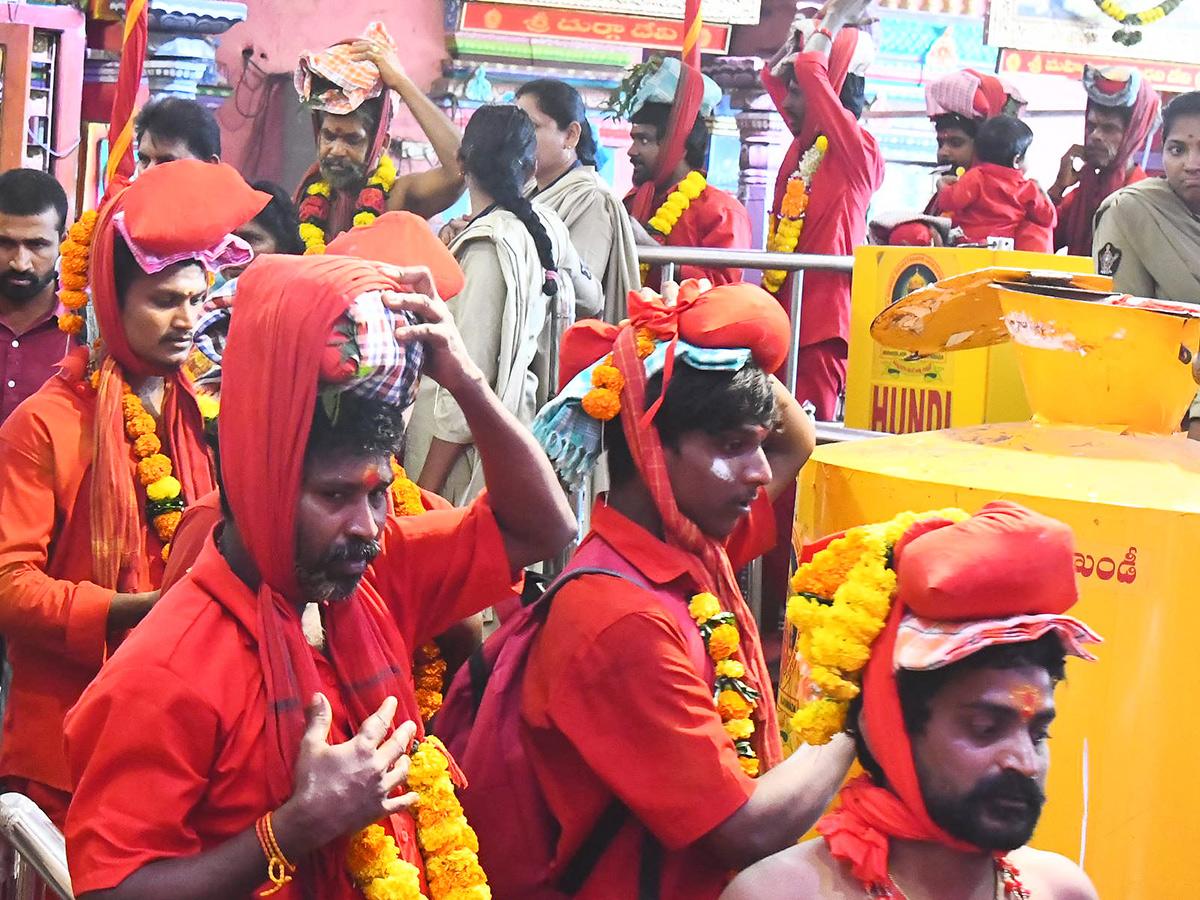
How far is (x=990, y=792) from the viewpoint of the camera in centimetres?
188

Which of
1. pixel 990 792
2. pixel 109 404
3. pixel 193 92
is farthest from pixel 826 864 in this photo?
pixel 193 92

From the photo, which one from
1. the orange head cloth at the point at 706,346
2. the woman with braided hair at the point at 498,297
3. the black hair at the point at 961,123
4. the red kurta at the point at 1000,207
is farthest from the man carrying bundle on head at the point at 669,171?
the orange head cloth at the point at 706,346

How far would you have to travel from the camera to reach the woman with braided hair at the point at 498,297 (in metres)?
4.62

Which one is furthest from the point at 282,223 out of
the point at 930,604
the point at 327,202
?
the point at 930,604

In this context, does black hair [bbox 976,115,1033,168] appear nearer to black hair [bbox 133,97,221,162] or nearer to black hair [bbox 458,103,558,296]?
black hair [bbox 458,103,558,296]

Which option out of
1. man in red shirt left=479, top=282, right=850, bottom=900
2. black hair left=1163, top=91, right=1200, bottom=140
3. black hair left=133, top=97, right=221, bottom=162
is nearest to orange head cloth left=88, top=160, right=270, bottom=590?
man in red shirt left=479, top=282, right=850, bottom=900

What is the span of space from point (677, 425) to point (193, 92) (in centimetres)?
746

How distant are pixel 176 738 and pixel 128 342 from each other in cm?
156

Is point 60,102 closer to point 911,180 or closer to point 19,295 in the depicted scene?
point 19,295

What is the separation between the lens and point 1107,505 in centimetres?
259

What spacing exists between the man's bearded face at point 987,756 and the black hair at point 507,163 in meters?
3.14

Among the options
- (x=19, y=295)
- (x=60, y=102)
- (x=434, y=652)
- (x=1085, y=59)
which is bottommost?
(x=434, y=652)

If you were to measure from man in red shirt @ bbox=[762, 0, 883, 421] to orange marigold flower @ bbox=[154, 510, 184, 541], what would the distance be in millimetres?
3871

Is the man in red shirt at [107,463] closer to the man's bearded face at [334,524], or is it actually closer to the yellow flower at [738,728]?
the man's bearded face at [334,524]
